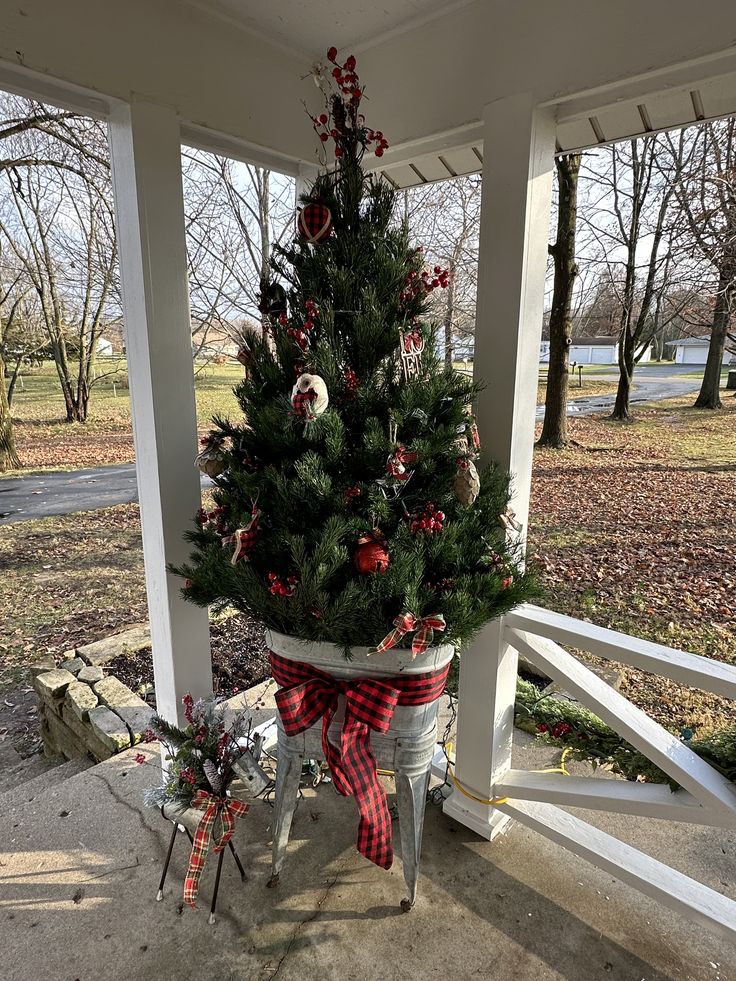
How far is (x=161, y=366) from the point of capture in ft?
4.94

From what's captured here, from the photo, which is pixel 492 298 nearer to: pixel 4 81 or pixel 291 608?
pixel 291 608

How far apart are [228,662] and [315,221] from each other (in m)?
2.27

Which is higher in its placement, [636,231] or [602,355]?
[636,231]

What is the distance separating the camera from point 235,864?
1.57 meters

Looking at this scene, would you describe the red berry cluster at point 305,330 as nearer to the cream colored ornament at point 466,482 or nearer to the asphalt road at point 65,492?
the cream colored ornament at point 466,482

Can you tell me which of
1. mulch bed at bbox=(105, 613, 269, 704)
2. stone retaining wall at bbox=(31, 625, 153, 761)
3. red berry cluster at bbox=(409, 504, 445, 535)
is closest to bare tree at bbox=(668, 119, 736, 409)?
red berry cluster at bbox=(409, 504, 445, 535)

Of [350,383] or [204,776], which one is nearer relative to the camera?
[350,383]

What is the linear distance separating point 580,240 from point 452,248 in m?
0.52

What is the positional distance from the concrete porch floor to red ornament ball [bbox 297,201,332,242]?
1.63 meters

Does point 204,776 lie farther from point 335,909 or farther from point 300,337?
point 300,337

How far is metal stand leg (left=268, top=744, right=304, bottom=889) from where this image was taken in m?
1.42

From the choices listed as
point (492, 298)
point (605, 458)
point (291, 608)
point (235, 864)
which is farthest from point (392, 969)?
point (605, 458)

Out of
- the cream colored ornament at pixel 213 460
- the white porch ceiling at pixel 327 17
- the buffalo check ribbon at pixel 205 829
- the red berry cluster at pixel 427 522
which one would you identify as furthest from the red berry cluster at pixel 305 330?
the buffalo check ribbon at pixel 205 829

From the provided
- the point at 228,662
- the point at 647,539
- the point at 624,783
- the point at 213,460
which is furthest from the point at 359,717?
the point at 228,662
